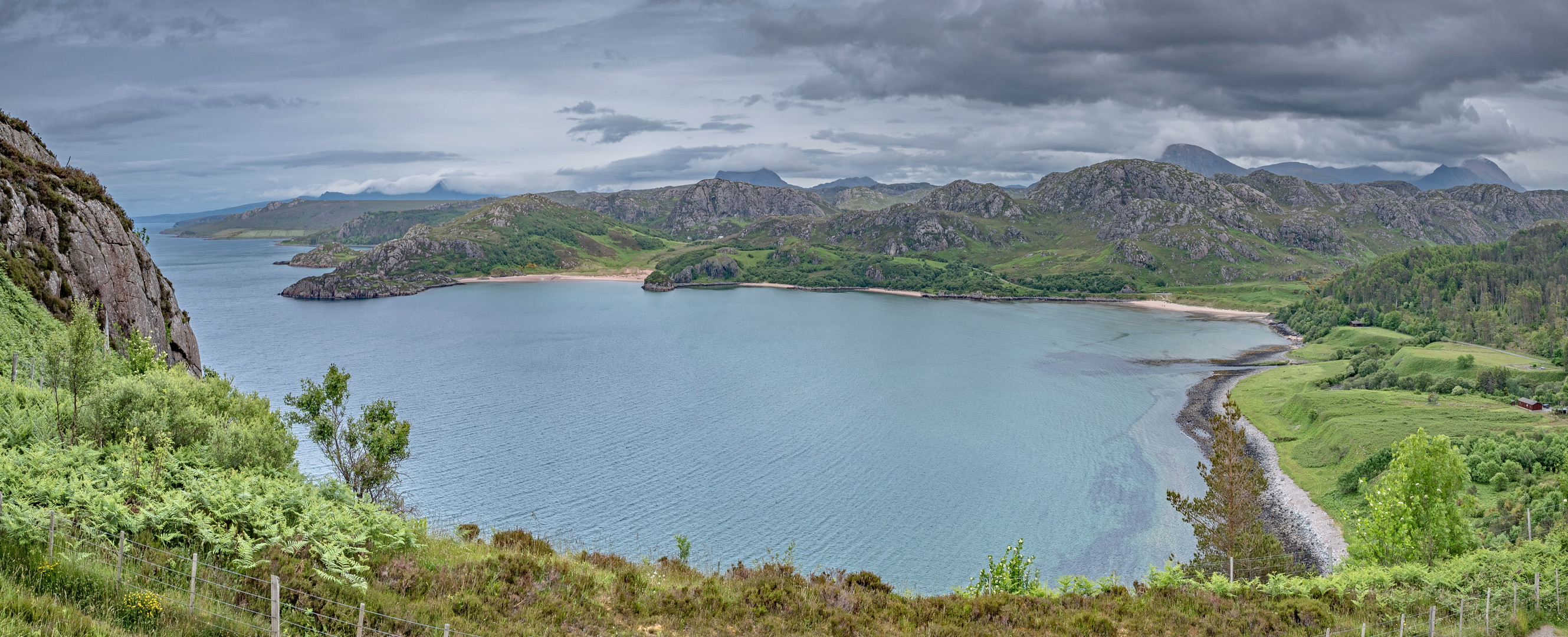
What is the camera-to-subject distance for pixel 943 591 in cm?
5150

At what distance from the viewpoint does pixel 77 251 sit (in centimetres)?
5306

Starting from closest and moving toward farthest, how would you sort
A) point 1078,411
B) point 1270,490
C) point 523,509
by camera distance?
point 523,509, point 1270,490, point 1078,411

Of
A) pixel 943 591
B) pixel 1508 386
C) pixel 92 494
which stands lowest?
pixel 943 591

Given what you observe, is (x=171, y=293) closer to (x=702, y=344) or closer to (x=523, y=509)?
(x=523, y=509)

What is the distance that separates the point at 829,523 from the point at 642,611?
42.7 meters

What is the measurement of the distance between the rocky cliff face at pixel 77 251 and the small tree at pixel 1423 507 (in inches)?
2874

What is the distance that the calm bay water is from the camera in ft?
199

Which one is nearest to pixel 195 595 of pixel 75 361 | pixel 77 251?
pixel 75 361

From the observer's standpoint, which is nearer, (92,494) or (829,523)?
(92,494)

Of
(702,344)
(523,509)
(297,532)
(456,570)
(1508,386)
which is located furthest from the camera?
(702,344)

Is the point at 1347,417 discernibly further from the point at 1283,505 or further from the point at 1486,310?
the point at 1486,310

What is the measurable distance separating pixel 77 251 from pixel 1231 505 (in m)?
79.5

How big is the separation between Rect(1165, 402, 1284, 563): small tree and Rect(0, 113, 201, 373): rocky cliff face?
65.6 metres

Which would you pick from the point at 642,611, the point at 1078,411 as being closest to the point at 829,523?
the point at 642,611
